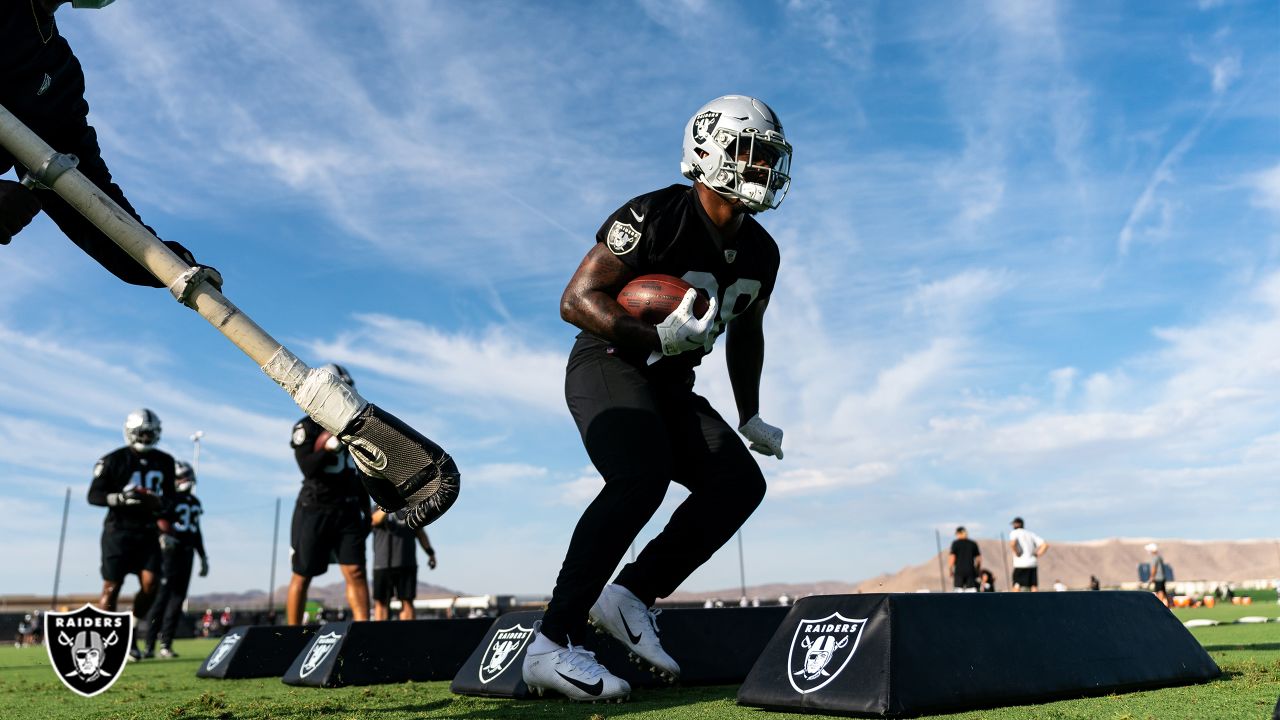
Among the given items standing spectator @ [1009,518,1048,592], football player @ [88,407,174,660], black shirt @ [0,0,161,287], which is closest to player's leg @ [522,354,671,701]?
black shirt @ [0,0,161,287]

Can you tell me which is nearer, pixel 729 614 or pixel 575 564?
pixel 575 564

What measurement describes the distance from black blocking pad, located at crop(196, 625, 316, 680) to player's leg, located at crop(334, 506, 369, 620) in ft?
4.99

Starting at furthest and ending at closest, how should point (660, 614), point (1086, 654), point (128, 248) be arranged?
1. point (660, 614)
2. point (1086, 654)
3. point (128, 248)

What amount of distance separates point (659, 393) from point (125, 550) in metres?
7.79

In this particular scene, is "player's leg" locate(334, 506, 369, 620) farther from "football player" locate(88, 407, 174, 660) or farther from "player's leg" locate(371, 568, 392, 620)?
"player's leg" locate(371, 568, 392, 620)

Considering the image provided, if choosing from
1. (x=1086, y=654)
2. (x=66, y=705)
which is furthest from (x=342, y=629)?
(x=1086, y=654)

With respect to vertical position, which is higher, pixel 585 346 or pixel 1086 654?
pixel 585 346

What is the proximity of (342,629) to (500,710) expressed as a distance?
199 centimetres

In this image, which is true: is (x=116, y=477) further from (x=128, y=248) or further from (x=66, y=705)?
(x=128, y=248)

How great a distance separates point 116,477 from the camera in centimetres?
927

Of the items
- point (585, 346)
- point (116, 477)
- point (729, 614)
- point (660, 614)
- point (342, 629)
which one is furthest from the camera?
point (116, 477)

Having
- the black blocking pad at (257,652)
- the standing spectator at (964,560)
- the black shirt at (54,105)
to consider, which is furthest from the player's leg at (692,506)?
the standing spectator at (964,560)
